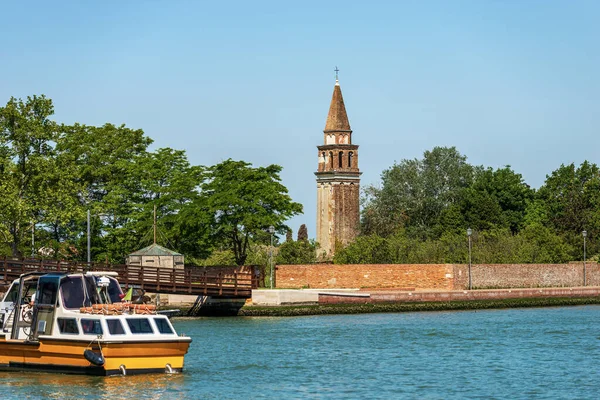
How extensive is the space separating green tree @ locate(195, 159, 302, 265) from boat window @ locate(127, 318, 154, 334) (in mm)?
39242

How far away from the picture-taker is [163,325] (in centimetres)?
3850

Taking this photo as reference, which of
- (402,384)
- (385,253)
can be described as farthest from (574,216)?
(402,384)

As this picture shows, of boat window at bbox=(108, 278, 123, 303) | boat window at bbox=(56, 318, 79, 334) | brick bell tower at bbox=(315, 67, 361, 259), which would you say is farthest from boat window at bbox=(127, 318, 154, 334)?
brick bell tower at bbox=(315, 67, 361, 259)

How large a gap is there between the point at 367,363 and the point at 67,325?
10.8m

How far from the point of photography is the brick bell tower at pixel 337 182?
126062mm

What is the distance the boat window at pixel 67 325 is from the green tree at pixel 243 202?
38640 millimetres

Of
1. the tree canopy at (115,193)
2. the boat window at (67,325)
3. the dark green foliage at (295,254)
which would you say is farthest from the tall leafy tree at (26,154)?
the boat window at (67,325)

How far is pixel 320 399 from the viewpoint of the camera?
35.4 m

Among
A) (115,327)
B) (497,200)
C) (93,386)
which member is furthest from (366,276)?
(497,200)

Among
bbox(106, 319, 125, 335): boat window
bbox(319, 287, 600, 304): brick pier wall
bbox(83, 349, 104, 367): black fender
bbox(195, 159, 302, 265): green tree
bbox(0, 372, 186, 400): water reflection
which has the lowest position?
bbox(0, 372, 186, 400): water reflection

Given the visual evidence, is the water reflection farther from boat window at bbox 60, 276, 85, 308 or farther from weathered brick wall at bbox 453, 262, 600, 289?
weathered brick wall at bbox 453, 262, 600, 289

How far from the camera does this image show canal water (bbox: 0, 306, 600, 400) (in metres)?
36.6

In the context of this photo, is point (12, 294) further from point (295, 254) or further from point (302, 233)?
point (302, 233)

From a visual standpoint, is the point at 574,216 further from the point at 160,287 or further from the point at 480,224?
the point at 160,287
